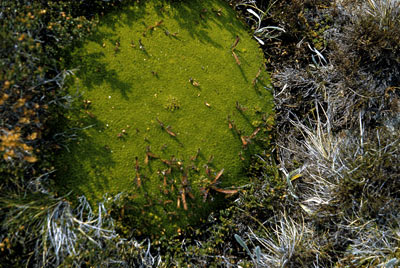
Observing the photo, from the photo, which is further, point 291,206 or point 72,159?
point 291,206

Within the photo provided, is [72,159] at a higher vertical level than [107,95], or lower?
lower

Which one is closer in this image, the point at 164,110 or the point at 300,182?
the point at 164,110

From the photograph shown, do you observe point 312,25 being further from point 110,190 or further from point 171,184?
point 110,190

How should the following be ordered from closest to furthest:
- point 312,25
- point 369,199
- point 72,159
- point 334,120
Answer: point 72,159 < point 369,199 < point 334,120 < point 312,25

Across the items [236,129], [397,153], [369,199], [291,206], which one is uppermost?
[397,153]

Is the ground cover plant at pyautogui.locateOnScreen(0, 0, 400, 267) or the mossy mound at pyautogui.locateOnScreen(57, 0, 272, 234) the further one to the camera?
the mossy mound at pyautogui.locateOnScreen(57, 0, 272, 234)

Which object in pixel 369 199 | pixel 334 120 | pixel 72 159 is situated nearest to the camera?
pixel 72 159

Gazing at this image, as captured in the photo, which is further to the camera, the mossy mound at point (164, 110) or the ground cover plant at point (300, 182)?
the mossy mound at point (164, 110)

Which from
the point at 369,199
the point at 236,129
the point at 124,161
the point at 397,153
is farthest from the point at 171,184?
the point at 397,153
